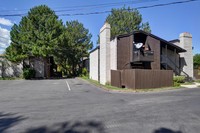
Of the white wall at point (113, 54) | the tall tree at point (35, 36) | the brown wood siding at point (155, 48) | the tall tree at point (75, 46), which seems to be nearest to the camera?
the white wall at point (113, 54)

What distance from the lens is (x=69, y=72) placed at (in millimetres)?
46969

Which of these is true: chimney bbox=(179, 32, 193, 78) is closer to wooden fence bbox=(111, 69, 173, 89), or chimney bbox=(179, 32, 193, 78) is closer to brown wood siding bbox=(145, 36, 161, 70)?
brown wood siding bbox=(145, 36, 161, 70)

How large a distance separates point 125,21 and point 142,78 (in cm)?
3240

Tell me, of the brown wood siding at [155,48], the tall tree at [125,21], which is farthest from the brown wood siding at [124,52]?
the tall tree at [125,21]

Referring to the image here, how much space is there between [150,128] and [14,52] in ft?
100

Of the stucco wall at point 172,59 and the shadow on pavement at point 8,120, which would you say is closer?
the shadow on pavement at point 8,120

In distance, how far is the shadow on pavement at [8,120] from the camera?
20.8 ft

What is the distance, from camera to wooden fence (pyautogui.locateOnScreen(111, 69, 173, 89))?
16703mm

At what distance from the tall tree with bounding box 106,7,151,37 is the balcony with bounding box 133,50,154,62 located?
82.0 ft

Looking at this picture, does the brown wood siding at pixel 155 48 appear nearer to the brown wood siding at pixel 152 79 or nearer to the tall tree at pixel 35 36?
the brown wood siding at pixel 152 79

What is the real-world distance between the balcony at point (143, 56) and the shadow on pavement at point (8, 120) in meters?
14.7

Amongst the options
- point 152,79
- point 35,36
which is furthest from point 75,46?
point 152,79

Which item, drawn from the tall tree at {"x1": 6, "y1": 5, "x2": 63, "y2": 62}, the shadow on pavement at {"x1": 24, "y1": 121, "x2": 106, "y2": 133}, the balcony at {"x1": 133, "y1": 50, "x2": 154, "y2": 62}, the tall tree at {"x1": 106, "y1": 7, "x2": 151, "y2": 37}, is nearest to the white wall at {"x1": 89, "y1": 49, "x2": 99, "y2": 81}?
the balcony at {"x1": 133, "y1": 50, "x2": 154, "y2": 62}

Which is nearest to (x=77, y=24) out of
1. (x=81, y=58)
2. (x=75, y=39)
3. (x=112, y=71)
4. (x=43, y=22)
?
(x=75, y=39)
